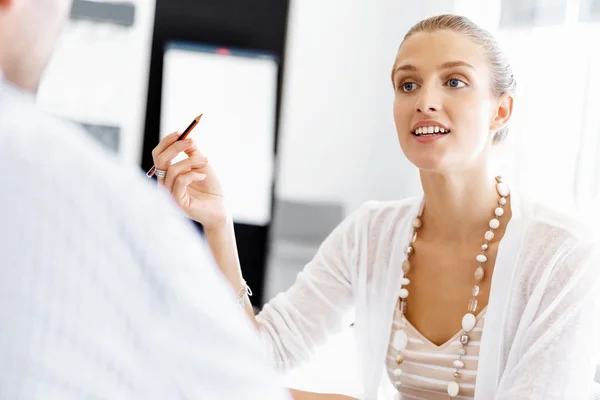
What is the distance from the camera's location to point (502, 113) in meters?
1.34

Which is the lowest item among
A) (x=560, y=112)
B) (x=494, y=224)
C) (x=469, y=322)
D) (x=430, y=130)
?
(x=469, y=322)

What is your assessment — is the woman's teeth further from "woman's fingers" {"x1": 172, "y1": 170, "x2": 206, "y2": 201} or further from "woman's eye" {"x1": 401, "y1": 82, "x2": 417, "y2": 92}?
"woman's fingers" {"x1": 172, "y1": 170, "x2": 206, "y2": 201}

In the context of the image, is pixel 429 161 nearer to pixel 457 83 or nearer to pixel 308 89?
pixel 457 83

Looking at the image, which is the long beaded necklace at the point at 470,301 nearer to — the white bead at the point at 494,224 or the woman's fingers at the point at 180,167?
the white bead at the point at 494,224

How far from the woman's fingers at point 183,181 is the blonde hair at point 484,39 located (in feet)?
1.49

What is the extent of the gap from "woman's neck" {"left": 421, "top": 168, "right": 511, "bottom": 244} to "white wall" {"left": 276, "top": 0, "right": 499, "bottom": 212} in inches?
69.9

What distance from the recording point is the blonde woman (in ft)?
3.69

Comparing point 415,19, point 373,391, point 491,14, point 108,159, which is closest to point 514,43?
point 491,14

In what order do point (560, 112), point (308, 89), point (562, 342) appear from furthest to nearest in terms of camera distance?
1. point (308, 89)
2. point (560, 112)
3. point (562, 342)

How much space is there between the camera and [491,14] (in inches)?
95.2

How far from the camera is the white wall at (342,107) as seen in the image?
10.2ft

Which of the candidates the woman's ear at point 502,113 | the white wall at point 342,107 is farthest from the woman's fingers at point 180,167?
the white wall at point 342,107

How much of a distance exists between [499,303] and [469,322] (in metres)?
Answer: 0.06

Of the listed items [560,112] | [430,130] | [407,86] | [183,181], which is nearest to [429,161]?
[430,130]
